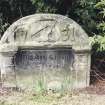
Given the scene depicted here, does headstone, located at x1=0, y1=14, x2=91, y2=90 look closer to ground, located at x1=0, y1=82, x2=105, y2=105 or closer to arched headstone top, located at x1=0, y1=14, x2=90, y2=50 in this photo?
arched headstone top, located at x1=0, y1=14, x2=90, y2=50

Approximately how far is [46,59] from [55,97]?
908 millimetres

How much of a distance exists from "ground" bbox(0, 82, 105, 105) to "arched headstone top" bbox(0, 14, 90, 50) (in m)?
0.83

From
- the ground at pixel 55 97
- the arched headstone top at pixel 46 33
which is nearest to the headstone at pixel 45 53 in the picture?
the arched headstone top at pixel 46 33

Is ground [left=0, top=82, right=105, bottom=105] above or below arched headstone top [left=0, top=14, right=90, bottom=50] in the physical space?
below

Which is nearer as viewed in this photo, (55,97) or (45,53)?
(55,97)

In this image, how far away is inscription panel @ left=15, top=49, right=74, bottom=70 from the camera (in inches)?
278

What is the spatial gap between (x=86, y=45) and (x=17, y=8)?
1.81m

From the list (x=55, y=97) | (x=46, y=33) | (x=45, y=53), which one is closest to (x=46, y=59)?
(x=45, y=53)

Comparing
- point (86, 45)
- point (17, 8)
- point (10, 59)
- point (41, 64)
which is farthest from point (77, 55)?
point (17, 8)

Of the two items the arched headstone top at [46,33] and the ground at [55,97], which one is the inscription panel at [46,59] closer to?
the arched headstone top at [46,33]

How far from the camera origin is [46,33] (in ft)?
23.0

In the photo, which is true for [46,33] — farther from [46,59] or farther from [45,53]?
[46,59]

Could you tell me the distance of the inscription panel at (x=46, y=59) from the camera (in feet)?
23.1

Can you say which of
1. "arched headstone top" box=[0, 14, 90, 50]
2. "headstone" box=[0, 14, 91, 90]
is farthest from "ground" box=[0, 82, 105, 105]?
"arched headstone top" box=[0, 14, 90, 50]
